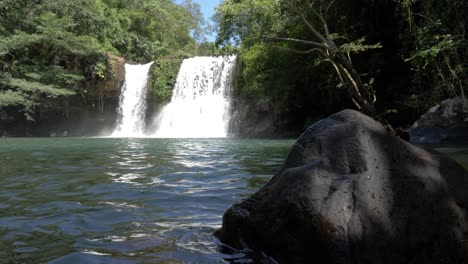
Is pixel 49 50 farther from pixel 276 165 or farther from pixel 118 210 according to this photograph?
pixel 118 210

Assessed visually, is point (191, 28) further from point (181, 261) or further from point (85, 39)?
point (181, 261)

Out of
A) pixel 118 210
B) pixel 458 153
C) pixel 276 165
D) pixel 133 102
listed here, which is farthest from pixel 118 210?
pixel 133 102

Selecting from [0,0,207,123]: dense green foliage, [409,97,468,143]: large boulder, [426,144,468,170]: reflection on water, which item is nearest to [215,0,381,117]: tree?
[409,97,468,143]: large boulder

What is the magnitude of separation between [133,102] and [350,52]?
15.5m

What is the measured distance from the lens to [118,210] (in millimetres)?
3896

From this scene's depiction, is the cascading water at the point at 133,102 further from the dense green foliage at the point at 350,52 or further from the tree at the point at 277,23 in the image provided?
the tree at the point at 277,23

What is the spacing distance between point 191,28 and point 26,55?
2619cm

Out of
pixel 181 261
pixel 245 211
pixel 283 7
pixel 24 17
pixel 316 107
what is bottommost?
pixel 181 261

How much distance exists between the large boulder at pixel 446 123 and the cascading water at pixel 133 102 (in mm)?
18409

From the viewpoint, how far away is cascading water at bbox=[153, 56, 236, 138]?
75.6 ft

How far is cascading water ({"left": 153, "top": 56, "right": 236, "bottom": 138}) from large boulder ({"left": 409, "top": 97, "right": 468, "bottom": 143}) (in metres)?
12.2

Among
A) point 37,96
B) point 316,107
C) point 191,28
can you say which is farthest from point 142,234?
point 191,28

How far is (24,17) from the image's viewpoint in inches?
1051

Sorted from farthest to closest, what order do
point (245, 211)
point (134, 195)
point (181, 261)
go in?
point (134, 195), point (245, 211), point (181, 261)
